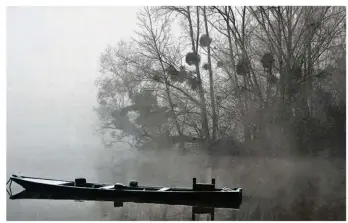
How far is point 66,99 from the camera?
356 centimetres

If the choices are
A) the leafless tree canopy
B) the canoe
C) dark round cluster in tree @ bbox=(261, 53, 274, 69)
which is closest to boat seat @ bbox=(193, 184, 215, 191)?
the canoe

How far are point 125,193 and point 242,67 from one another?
1.27m

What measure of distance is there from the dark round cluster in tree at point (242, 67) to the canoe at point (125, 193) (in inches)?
33.1

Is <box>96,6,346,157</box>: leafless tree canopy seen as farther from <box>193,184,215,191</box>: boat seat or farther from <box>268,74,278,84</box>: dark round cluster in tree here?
<box>193,184,215,191</box>: boat seat

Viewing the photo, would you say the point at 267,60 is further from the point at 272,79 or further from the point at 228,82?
the point at 228,82

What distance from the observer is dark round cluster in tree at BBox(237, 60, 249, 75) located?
3.65 metres

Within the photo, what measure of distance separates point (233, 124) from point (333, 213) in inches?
37.3

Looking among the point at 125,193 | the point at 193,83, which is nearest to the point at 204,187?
the point at 125,193

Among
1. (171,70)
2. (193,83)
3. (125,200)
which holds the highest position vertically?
(171,70)

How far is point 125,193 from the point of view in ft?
11.4

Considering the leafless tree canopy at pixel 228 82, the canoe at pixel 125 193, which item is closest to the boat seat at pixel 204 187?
the canoe at pixel 125 193

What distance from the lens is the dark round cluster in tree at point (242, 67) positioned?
3.65m

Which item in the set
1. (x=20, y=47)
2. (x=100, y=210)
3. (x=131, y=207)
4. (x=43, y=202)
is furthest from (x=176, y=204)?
(x=20, y=47)

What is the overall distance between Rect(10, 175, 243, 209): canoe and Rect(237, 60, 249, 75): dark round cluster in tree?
840 mm
